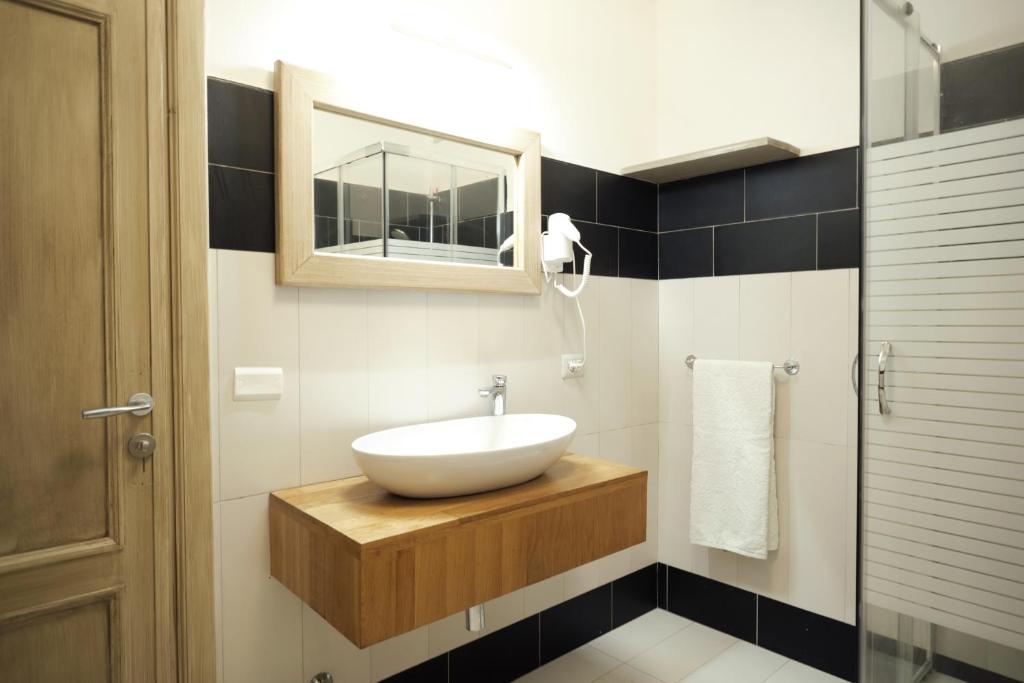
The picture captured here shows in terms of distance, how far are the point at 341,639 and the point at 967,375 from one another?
1.64 m

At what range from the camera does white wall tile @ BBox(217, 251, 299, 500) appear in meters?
1.49

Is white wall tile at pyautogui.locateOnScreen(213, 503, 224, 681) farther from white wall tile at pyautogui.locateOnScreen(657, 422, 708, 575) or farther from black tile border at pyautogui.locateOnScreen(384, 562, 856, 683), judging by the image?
white wall tile at pyautogui.locateOnScreen(657, 422, 708, 575)

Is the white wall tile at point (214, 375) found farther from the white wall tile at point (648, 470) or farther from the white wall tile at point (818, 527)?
the white wall tile at point (818, 527)

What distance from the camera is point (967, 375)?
123cm

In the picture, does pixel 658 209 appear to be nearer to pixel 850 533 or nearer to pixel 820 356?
pixel 820 356

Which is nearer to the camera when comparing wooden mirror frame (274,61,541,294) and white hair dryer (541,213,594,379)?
wooden mirror frame (274,61,541,294)

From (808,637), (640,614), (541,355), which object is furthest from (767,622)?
(541,355)

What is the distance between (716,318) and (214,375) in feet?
5.99

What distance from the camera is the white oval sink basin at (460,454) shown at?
1.40 metres

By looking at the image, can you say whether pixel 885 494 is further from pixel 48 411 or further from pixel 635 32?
pixel 635 32

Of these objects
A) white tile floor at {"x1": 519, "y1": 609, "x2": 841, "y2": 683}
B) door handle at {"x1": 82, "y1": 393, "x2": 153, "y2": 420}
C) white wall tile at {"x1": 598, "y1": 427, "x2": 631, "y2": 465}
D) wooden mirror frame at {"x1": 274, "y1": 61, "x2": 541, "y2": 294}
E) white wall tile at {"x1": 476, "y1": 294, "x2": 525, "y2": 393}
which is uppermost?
wooden mirror frame at {"x1": 274, "y1": 61, "x2": 541, "y2": 294}

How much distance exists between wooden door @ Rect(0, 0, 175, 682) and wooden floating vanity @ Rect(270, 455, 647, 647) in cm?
31

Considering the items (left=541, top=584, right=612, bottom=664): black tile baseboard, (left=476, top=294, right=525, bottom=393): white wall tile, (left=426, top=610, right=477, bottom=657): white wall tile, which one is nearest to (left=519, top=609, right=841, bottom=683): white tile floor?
(left=541, top=584, right=612, bottom=664): black tile baseboard

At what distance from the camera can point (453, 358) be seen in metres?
1.94
